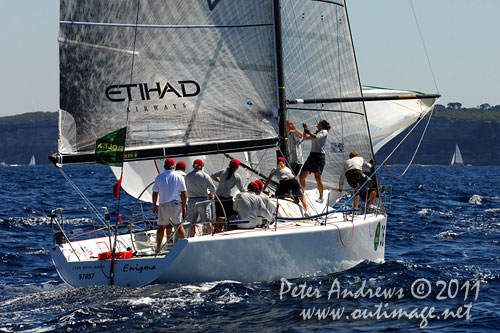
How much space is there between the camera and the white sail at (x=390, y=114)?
1461cm

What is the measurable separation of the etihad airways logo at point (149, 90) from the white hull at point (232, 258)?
2187mm

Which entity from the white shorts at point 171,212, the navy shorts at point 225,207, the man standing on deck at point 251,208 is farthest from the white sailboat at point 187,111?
the navy shorts at point 225,207

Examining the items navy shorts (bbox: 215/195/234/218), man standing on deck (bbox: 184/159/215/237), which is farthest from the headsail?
navy shorts (bbox: 215/195/234/218)

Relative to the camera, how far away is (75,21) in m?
10.4

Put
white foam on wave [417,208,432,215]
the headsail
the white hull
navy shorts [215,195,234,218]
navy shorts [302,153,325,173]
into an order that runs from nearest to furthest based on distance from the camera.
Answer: the white hull, the headsail, navy shorts [215,195,234,218], navy shorts [302,153,325,173], white foam on wave [417,208,432,215]

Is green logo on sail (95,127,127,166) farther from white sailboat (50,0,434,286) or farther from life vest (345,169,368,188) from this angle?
life vest (345,169,368,188)

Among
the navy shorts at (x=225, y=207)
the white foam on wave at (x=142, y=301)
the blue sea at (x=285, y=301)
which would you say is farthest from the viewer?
the navy shorts at (x=225, y=207)

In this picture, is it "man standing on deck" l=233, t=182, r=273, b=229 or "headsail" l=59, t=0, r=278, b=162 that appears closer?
"man standing on deck" l=233, t=182, r=273, b=229

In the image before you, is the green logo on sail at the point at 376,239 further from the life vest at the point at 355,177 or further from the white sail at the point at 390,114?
the white sail at the point at 390,114

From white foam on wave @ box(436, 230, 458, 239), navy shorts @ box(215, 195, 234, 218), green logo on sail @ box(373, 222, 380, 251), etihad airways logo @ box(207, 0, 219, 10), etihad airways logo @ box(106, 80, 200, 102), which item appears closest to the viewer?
etihad airways logo @ box(106, 80, 200, 102)

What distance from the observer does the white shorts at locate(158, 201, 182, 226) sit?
390 inches

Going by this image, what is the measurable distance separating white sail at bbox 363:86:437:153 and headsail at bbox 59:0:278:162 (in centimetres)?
421

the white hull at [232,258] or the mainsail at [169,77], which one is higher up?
the mainsail at [169,77]

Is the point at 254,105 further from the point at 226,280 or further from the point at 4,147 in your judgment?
the point at 4,147
